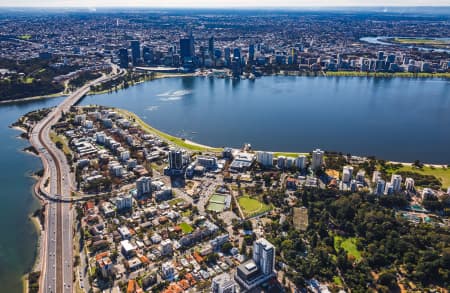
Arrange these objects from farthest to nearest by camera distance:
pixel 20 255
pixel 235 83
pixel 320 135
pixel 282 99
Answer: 1. pixel 235 83
2. pixel 282 99
3. pixel 320 135
4. pixel 20 255

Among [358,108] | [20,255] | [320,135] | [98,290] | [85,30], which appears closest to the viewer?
[98,290]

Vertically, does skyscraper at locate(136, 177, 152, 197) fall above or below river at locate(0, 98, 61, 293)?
above

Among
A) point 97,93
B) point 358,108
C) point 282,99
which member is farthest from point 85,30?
point 358,108

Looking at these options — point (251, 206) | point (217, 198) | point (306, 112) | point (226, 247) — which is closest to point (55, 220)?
point (217, 198)

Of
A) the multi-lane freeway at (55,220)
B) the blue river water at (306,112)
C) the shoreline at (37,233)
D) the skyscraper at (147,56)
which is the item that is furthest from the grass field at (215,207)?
the skyscraper at (147,56)

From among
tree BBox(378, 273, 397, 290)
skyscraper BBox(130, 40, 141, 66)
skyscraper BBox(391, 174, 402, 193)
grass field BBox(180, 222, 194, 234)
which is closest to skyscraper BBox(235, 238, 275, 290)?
grass field BBox(180, 222, 194, 234)

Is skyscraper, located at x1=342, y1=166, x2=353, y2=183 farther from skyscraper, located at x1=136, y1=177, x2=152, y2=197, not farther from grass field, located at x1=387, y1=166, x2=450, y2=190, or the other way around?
skyscraper, located at x1=136, y1=177, x2=152, y2=197

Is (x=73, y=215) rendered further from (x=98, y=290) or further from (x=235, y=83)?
(x=235, y=83)
